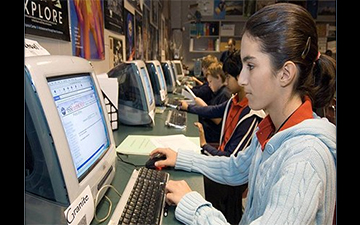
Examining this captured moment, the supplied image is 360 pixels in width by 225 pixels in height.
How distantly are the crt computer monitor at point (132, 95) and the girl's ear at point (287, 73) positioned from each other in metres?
0.94

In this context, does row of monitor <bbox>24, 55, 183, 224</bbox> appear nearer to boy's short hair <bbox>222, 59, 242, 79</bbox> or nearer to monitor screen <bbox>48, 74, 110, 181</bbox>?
monitor screen <bbox>48, 74, 110, 181</bbox>

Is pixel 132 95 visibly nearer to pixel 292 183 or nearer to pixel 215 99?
pixel 292 183

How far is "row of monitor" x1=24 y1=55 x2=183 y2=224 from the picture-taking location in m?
0.53

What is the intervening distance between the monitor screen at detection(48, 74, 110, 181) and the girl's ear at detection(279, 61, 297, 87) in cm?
52

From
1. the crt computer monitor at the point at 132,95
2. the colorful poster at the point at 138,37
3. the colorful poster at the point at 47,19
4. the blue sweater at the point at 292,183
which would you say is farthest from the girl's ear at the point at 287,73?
the colorful poster at the point at 138,37

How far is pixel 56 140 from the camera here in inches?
21.3

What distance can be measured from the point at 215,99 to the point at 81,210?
91.1 inches

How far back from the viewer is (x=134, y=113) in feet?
5.45

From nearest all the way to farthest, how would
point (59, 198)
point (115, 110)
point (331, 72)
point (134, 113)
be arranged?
1. point (59, 198)
2. point (331, 72)
3. point (115, 110)
4. point (134, 113)

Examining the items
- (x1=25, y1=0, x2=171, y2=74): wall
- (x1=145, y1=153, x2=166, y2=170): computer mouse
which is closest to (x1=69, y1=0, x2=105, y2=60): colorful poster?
(x1=25, y1=0, x2=171, y2=74): wall

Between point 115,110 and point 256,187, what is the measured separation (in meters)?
0.94

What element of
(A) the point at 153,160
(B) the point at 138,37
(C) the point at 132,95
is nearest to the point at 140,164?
(A) the point at 153,160
